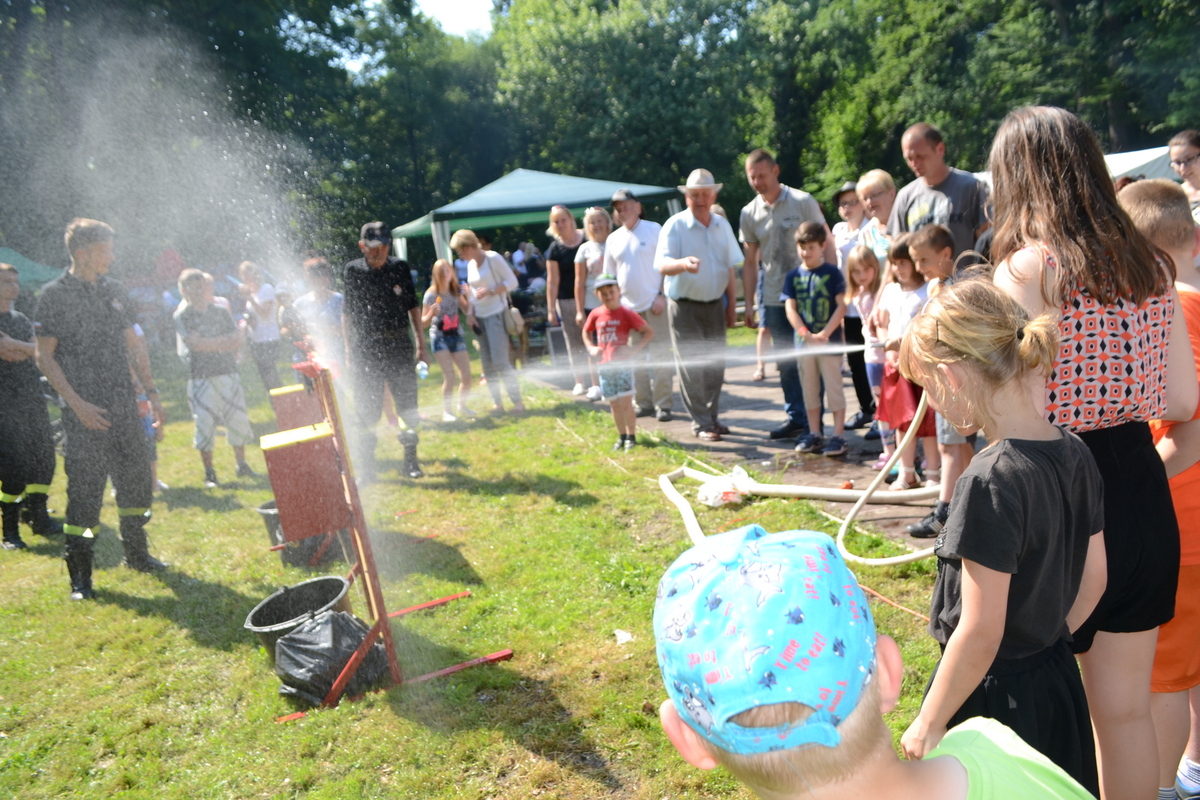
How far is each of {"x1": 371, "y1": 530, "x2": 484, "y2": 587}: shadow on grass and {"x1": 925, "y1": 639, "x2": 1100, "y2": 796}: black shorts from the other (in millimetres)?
3561

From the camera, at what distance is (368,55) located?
114 ft

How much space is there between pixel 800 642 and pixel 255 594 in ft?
16.7

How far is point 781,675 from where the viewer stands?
0.96 meters

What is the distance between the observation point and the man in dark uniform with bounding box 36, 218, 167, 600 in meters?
5.00

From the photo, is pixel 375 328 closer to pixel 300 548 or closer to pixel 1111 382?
pixel 300 548

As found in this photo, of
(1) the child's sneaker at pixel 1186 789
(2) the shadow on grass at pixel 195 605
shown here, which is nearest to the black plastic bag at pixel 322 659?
(2) the shadow on grass at pixel 195 605

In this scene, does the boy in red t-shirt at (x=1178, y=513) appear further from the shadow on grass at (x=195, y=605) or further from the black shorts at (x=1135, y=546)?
the shadow on grass at (x=195, y=605)

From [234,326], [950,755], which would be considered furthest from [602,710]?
[234,326]

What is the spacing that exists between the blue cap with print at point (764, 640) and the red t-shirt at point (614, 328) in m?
6.03

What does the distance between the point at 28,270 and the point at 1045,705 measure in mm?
21195

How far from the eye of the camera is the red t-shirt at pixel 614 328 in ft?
23.1

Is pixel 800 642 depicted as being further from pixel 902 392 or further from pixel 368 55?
pixel 368 55

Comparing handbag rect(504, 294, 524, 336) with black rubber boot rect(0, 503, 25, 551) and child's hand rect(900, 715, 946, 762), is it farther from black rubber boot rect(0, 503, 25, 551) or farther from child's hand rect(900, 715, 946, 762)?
child's hand rect(900, 715, 946, 762)

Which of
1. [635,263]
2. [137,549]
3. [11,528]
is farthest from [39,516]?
[635,263]
